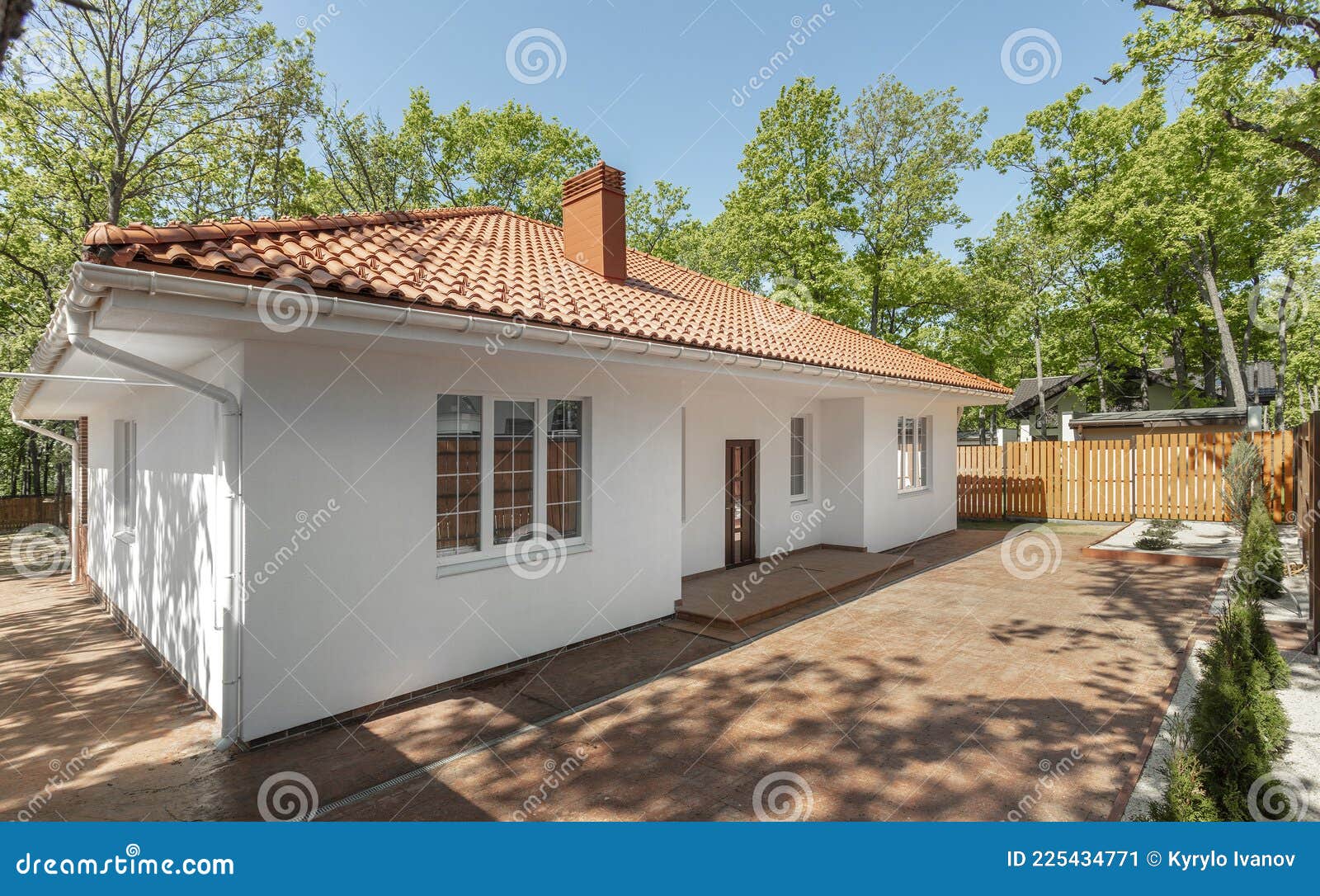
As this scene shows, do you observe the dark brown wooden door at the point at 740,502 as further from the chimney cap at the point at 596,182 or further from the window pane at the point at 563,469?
the chimney cap at the point at 596,182

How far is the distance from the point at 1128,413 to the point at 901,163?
39.9ft

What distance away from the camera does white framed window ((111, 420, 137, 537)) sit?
822cm

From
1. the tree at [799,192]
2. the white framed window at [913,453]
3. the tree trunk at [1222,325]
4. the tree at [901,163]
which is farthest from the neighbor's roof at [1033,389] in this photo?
the white framed window at [913,453]

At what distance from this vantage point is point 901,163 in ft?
76.8

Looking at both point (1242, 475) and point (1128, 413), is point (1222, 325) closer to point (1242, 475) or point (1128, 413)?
point (1128, 413)

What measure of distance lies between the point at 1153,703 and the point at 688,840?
13.2ft

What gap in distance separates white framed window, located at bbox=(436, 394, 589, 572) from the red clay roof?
3.44 feet

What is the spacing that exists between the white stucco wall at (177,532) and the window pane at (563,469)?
2778 mm

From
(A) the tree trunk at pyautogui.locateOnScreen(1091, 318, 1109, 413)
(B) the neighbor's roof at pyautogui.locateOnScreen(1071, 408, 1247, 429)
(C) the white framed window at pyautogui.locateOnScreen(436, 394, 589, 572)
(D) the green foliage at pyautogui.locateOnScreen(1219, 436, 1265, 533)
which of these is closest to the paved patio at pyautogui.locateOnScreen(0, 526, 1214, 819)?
(C) the white framed window at pyautogui.locateOnScreen(436, 394, 589, 572)

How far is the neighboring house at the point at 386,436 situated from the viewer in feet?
14.6

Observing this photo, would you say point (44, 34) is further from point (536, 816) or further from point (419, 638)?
point (536, 816)

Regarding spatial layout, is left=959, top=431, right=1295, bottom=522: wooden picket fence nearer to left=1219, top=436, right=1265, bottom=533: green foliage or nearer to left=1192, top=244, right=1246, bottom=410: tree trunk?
left=1219, top=436, right=1265, bottom=533: green foliage

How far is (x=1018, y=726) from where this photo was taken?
Result: 15.1 ft

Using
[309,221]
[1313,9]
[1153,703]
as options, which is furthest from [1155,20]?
[309,221]
